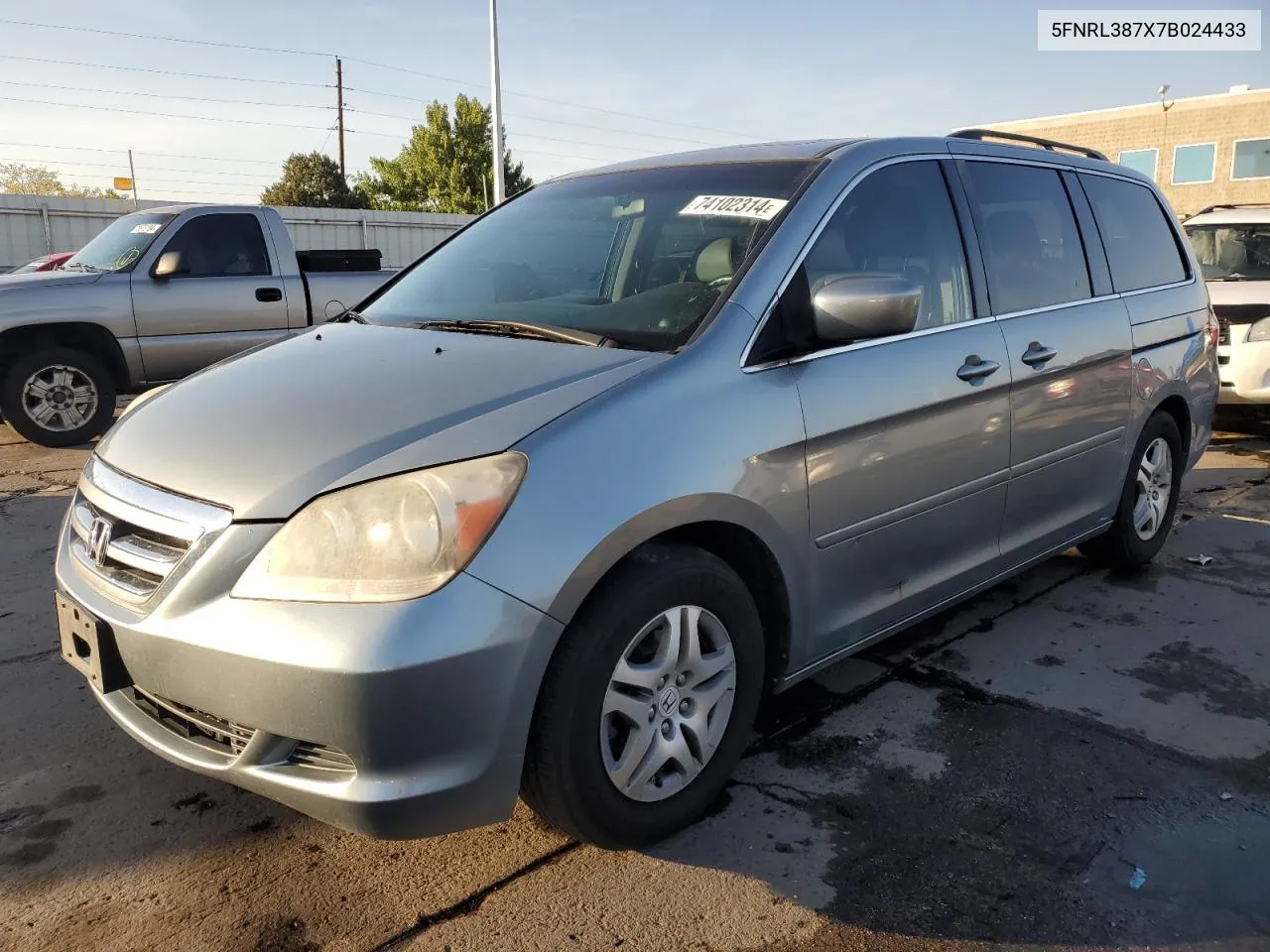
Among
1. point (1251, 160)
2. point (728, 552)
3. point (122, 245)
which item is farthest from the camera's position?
point (1251, 160)

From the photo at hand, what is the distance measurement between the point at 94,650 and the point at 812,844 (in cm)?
174

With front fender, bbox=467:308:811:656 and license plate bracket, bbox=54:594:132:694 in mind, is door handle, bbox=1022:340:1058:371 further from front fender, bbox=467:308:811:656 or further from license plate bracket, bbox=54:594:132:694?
license plate bracket, bbox=54:594:132:694

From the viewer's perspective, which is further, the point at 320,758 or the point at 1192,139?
the point at 1192,139

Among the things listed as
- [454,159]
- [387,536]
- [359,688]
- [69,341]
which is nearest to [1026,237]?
[387,536]

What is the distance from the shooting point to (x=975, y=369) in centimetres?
320

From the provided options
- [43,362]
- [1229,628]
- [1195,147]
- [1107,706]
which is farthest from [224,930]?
[1195,147]

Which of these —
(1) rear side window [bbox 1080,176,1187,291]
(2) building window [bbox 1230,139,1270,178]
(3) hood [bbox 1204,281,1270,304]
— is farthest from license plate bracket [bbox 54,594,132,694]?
(2) building window [bbox 1230,139,1270,178]

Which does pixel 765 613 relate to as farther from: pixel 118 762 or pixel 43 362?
pixel 43 362

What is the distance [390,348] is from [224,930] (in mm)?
1512

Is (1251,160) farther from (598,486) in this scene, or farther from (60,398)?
(598,486)

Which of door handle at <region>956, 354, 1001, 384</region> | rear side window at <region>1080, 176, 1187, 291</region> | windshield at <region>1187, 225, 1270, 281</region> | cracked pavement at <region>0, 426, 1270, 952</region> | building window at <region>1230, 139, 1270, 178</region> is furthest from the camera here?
building window at <region>1230, 139, 1270, 178</region>

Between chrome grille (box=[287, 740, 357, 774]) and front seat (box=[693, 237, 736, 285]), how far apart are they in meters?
1.53

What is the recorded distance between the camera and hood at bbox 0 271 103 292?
7379 millimetres

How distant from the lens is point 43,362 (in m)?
7.47
